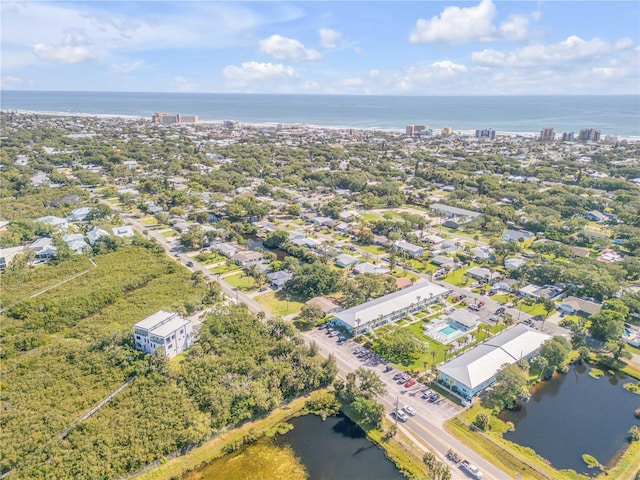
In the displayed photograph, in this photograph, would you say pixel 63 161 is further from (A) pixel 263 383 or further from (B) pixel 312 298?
(A) pixel 263 383

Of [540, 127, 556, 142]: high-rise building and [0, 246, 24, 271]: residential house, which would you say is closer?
[0, 246, 24, 271]: residential house

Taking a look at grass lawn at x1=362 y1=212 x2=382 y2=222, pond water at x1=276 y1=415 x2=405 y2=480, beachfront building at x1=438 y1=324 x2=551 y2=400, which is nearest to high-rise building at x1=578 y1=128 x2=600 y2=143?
grass lawn at x1=362 y1=212 x2=382 y2=222

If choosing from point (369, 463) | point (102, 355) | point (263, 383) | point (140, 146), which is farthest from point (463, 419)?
point (140, 146)

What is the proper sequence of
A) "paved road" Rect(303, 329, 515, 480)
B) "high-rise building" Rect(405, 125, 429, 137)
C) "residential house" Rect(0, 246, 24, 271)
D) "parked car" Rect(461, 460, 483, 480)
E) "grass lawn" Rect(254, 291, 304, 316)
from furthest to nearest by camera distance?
"high-rise building" Rect(405, 125, 429, 137)
"residential house" Rect(0, 246, 24, 271)
"grass lawn" Rect(254, 291, 304, 316)
"paved road" Rect(303, 329, 515, 480)
"parked car" Rect(461, 460, 483, 480)

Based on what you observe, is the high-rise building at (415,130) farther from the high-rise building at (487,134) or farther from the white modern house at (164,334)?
the white modern house at (164,334)

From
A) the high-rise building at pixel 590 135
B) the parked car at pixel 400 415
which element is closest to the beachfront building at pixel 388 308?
the parked car at pixel 400 415

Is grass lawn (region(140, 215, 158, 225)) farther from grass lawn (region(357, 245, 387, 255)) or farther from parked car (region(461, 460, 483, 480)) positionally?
parked car (region(461, 460, 483, 480))

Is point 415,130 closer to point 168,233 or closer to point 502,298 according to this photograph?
point 168,233
